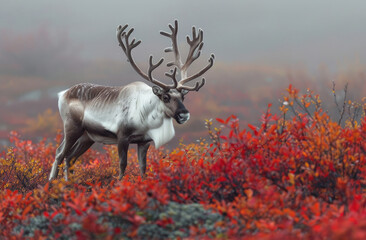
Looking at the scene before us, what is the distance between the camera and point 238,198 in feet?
12.7

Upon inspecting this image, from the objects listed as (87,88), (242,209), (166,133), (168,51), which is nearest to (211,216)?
(242,209)

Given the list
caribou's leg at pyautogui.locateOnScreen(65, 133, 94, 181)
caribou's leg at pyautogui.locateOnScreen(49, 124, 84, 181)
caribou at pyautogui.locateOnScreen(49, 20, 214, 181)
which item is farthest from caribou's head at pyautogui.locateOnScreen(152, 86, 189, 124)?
caribou's leg at pyautogui.locateOnScreen(65, 133, 94, 181)

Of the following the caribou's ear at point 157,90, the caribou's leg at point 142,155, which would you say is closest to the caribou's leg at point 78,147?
the caribou's leg at point 142,155

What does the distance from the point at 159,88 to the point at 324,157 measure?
295 centimetres

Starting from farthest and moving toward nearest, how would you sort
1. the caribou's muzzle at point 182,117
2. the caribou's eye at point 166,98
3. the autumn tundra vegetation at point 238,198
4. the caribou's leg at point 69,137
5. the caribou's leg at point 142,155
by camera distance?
1. the caribou's leg at point 69,137
2. the caribou's leg at point 142,155
3. the caribou's eye at point 166,98
4. the caribou's muzzle at point 182,117
5. the autumn tundra vegetation at point 238,198

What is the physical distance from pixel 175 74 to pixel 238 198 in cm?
285

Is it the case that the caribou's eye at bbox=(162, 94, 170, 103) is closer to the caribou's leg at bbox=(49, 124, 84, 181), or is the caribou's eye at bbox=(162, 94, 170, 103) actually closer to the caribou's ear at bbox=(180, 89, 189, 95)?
the caribou's ear at bbox=(180, 89, 189, 95)

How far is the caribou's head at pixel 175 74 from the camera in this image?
6297 millimetres

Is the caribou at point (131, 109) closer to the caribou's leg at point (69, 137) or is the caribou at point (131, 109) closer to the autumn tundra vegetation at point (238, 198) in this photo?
the caribou's leg at point (69, 137)

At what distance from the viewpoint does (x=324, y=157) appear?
4125 mm

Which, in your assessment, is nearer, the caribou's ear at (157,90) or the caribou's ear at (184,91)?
the caribou's ear at (157,90)

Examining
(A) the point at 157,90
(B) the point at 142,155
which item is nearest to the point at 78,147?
(B) the point at 142,155

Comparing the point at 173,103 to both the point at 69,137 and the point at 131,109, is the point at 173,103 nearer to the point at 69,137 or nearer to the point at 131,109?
the point at 131,109

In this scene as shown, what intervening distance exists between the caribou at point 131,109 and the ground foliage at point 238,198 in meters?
1.30
